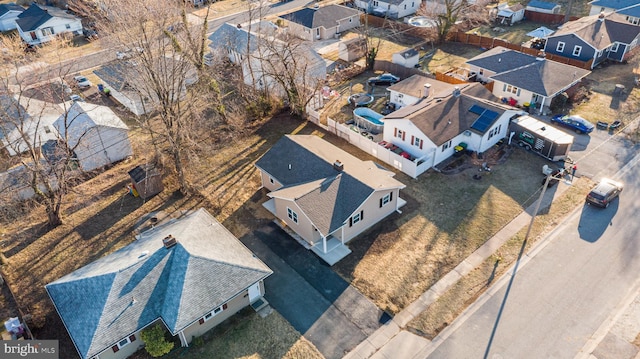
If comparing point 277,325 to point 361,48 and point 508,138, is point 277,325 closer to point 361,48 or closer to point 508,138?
point 508,138

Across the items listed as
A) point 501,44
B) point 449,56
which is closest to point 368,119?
point 449,56

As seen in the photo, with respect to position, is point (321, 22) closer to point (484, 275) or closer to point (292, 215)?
point (292, 215)

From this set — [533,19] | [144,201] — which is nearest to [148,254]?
[144,201]

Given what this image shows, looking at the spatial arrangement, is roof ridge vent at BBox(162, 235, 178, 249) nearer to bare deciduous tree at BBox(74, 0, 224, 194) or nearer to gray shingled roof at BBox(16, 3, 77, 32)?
bare deciduous tree at BBox(74, 0, 224, 194)

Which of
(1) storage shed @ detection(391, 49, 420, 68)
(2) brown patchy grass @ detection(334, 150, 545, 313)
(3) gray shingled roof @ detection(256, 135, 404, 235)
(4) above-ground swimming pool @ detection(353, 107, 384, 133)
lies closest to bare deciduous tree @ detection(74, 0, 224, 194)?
(3) gray shingled roof @ detection(256, 135, 404, 235)

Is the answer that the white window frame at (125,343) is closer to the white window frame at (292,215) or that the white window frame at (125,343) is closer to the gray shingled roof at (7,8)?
the white window frame at (292,215)
